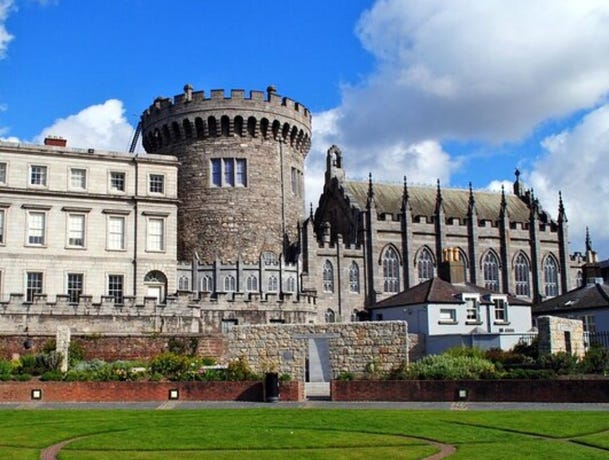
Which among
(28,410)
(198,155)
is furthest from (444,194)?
(28,410)

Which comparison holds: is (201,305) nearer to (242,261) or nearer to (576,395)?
(242,261)

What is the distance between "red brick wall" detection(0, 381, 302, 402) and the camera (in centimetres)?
2866

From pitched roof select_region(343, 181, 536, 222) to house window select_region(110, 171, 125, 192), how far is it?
21199mm

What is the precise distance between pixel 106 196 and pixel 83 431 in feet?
99.9

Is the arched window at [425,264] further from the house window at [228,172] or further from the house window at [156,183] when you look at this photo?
the house window at [156,183]

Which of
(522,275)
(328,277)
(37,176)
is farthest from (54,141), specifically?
(522,275)

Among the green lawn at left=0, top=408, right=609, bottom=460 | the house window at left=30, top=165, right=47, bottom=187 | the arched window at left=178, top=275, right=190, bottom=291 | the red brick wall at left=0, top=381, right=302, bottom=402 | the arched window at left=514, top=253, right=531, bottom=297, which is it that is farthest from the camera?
the arched window at left=514, top=253, right=531, bottom=297

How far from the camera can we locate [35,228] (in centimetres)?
4812

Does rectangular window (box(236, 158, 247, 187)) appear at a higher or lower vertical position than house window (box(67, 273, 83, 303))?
higher

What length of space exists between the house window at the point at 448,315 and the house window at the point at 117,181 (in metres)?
20.0

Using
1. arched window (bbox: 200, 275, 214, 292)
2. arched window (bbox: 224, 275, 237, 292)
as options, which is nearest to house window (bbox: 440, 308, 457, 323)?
arched window (bbox: 224, 275, 237, 292)

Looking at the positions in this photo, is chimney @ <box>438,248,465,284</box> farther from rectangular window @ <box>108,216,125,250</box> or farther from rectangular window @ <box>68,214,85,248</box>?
rectangular window @ <box>68,214,85,248</box>

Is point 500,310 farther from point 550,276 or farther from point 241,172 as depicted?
point 550,276

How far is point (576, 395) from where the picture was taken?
2698 cm
